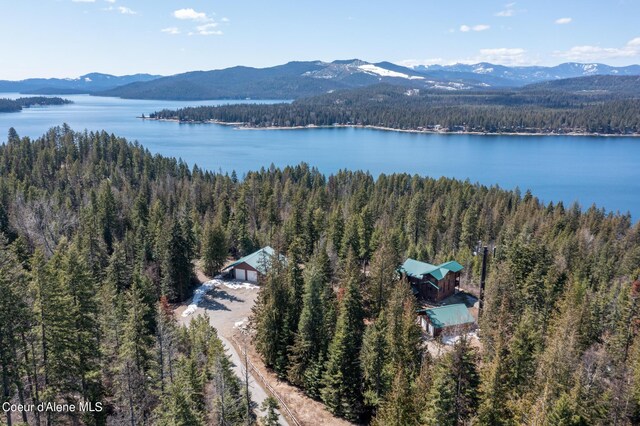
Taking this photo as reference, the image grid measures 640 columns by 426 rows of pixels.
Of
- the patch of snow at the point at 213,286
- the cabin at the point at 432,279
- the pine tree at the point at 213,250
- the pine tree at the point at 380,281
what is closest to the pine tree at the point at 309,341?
the pine tree at the point at 380,281

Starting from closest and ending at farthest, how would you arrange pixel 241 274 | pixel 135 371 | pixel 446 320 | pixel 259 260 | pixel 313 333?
pixel 135 371, pixel 313 333, pixel 446 320, pixel 259 260, pixel 241 274

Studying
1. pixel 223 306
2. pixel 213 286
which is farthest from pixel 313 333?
pixel 213 286

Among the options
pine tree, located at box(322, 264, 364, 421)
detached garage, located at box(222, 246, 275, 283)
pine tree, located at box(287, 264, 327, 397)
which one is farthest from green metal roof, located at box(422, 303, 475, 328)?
detached garage, located at box(222, 246, 275, 283)

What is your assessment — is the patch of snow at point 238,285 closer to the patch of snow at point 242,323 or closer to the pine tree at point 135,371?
the patch of snow at point 242,323

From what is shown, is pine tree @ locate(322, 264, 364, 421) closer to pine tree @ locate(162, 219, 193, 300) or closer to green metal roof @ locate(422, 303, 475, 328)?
green metal roof @ locate(422, 303, 475, 328)

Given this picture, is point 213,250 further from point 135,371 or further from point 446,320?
point 135,371

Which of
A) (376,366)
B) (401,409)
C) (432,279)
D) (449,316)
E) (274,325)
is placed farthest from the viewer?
(432,279)
